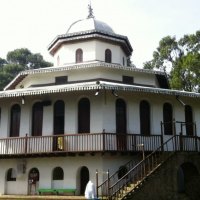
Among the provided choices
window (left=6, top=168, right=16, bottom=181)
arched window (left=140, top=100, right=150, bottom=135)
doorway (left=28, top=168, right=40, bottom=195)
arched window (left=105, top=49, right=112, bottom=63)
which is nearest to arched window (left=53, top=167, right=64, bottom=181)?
doorway (left=28, top=168, right=40, bottom=195)

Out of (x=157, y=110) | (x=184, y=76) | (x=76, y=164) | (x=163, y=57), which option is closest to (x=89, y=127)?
(x=76, y=164)

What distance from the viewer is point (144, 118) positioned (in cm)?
2077

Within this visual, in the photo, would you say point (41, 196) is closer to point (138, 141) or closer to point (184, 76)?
point (138, 141)

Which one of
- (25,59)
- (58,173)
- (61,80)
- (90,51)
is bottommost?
(58,173)

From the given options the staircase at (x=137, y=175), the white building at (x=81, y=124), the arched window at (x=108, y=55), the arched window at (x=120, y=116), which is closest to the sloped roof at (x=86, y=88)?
the white building at (x=81, y=124)

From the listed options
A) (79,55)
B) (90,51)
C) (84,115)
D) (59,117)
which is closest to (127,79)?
(90,51)

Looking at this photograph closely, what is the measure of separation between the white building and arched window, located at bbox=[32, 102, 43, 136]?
0.06 m

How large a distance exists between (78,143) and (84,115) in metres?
1.95

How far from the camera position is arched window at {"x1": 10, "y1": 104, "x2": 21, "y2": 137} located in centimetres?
2103

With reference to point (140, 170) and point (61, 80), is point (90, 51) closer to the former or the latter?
point (61, 80)

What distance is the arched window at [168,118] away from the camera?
21172mm

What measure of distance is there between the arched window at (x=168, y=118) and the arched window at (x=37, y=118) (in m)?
7.50

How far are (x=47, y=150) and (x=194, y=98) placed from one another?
980 centimetres

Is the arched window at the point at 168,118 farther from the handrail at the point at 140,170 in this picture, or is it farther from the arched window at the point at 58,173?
the arched window at the point at 58,173
